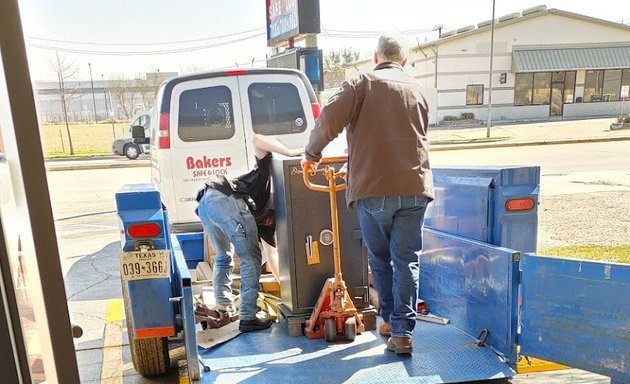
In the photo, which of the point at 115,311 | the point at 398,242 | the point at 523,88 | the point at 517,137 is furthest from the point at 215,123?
the point at 523,88

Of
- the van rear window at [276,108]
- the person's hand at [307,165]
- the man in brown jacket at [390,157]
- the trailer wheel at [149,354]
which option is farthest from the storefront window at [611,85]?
the trailer wheel at [149,354]

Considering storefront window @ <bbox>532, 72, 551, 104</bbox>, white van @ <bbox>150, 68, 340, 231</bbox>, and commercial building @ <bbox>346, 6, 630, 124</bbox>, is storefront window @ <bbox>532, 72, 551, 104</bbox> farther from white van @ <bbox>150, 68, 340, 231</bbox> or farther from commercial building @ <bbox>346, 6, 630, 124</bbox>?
white van @ <bbox>150, 68, 340, 231</bbox>

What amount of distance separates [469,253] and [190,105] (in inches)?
143

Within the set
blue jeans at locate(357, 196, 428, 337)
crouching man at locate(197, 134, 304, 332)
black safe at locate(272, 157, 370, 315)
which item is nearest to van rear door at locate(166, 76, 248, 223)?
crouching man at locate(197, 134, 304, 332)

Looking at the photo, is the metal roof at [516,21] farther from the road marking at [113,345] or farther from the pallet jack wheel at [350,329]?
the pallet jack wheel at [350,329]

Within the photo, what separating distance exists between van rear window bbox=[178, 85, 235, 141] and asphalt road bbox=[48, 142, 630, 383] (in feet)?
4.87

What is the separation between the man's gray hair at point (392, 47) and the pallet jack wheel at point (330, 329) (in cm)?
181

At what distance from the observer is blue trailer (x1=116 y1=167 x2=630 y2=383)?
2848 mm

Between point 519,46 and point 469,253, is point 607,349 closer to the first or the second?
point 469,253

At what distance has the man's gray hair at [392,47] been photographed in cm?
329

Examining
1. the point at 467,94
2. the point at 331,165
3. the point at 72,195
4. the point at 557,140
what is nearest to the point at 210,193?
the point at 331,165

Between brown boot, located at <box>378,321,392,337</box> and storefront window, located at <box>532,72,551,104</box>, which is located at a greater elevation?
storefront window, located at <box>532,72,551,104</box>

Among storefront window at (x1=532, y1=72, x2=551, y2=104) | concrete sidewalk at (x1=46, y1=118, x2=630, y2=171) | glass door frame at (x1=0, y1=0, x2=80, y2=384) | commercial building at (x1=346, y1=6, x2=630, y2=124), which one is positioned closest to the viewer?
glass door frame at (x1=0, y1=0, x2=80, y2=384)

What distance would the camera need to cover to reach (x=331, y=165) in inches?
147
